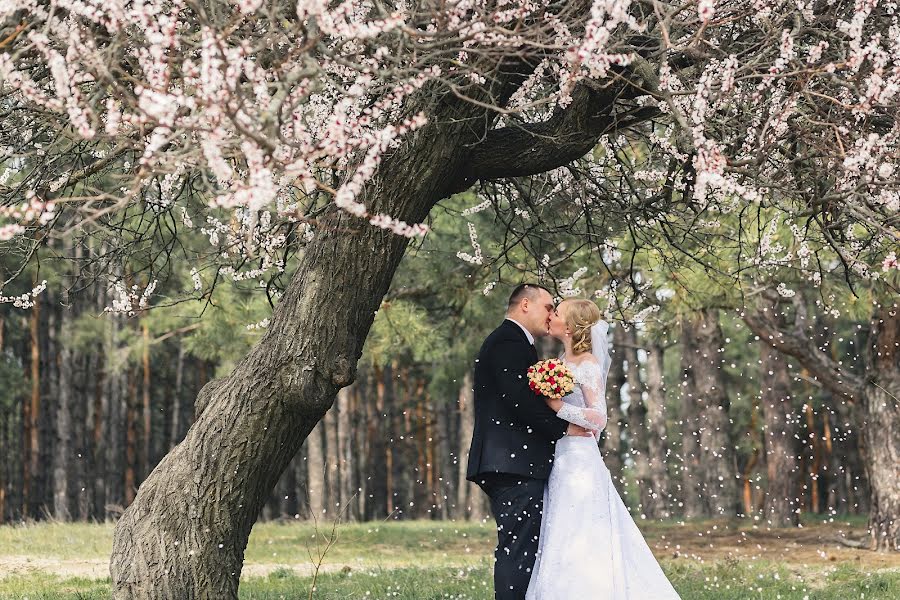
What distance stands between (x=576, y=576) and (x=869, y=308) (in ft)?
26.0

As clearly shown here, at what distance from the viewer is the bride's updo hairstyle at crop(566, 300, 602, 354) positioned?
6.50 m

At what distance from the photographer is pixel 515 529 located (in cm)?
618

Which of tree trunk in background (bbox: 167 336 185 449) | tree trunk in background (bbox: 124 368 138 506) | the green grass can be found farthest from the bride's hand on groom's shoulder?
tree trunk in background (bbox: 124 368 138 506)

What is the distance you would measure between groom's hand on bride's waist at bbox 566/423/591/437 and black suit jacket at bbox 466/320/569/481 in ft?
0.31

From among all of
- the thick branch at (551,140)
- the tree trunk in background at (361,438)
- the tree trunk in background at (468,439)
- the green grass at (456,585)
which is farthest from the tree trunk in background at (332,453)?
the thick branch at (551,140)

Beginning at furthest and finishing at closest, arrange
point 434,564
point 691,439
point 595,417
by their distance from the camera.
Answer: point 691,439
point 434,564
point 595,417

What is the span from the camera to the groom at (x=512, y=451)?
20.0ft

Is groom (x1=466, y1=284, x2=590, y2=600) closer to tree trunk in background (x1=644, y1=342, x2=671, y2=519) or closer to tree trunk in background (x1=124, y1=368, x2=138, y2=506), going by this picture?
tree trunk in background (x1=644, y1=342, x2=671, y2=519)

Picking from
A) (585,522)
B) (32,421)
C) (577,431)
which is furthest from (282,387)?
(32,421)

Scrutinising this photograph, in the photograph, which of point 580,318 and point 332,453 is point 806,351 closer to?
point 580,318

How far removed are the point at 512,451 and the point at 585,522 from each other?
2.13ft

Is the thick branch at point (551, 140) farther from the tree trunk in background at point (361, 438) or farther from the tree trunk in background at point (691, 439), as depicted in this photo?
the tree trunk in background at point (361, 438)

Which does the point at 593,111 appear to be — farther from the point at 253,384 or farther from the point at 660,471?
the point at 660,471

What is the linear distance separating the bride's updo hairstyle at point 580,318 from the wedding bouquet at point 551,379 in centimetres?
51
